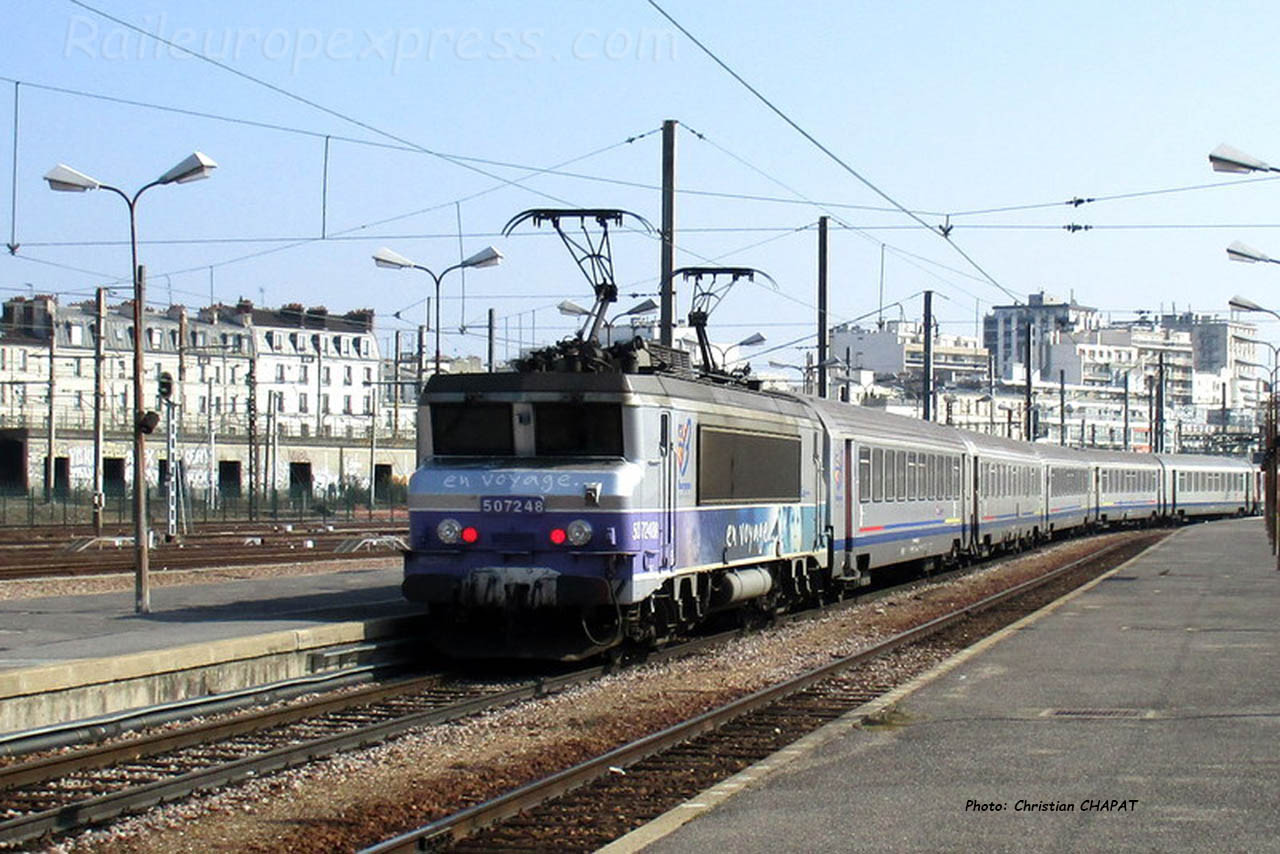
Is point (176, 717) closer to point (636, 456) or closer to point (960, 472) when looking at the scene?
point (636, 456)

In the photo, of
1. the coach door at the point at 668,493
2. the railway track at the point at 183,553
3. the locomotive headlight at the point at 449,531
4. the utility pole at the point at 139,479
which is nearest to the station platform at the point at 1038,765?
the coach door at the point at 668,493

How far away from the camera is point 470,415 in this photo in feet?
57.8

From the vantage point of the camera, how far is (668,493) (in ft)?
57.6

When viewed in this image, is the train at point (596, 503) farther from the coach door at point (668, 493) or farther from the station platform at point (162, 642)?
the station platform at point (162, 642)

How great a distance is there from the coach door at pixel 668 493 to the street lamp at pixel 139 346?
6.52 meters

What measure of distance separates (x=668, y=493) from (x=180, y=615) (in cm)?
626

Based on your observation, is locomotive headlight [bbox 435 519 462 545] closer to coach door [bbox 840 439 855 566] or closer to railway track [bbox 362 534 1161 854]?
railway track [bbox 362 534 1161 854]

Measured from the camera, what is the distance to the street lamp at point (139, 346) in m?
20.4

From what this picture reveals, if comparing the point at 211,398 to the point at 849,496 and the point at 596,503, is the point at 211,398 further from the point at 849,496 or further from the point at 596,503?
the point at 596,503

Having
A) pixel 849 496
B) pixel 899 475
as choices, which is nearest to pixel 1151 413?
pixel 899 475

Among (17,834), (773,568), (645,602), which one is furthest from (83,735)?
(773,568)

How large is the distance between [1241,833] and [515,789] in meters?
4.21

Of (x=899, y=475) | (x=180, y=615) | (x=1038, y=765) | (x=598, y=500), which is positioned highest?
(x=899, y=475)

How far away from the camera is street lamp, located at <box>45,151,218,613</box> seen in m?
20.4
